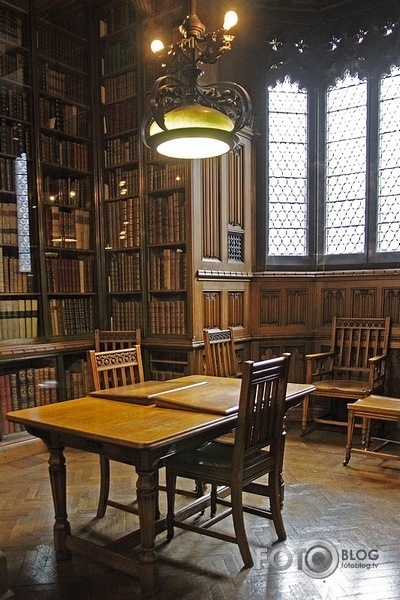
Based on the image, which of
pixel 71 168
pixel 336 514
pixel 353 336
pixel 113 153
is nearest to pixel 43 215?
pixel 71 168

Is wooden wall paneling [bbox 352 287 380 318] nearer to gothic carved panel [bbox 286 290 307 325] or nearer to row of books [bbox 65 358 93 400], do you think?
gothic carved panel [bbox 286 290 307 325]

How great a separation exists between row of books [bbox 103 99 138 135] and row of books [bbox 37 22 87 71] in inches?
18.9

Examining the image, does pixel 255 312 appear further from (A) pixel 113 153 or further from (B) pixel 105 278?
(A) pixel 113 153

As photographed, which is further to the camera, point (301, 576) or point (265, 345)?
point (265, 345)

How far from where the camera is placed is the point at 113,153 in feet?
16.0

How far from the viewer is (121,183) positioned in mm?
4867

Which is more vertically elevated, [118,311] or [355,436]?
[118,311]

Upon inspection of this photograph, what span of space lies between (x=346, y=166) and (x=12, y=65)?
3277 millimetres

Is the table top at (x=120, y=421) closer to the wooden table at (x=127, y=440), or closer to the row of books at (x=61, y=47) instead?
the wooden table at (x=127, y=440)

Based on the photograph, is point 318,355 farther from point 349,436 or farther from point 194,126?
point 194,126

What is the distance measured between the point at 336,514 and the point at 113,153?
147 inches

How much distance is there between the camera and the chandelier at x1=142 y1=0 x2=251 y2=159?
7.46 ft

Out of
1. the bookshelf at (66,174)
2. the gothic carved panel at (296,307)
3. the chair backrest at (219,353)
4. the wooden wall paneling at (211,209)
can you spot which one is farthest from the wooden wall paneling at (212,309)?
the bookshelf at (66,174)

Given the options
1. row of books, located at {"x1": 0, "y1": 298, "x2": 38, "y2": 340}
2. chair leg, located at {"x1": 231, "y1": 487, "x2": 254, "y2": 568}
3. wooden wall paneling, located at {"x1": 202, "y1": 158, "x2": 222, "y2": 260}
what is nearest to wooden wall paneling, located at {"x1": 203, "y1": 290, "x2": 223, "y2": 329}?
wooden wall paneling, located at {"x1": 202, "y1": 158, "x2": 222, "y2": 260}
